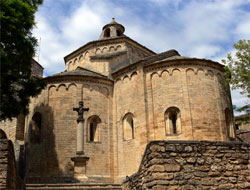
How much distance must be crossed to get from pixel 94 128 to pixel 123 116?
6.89ft

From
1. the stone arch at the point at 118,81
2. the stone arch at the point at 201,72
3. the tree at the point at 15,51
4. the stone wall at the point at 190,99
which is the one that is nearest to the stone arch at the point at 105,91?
the stone arch at the point at 118,81

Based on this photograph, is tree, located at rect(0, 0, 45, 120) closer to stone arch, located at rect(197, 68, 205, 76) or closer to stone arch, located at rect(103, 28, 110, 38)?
stone arch, located at rect(197, 68, 205, 76)

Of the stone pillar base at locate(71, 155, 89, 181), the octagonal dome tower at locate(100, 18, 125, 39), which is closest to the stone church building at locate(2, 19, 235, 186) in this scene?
the stone pillar base at locate(71, 155, 89, 181)

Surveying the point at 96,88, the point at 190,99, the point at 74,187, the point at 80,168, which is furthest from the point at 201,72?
the point at 74,187

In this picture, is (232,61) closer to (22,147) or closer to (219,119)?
(219,119)

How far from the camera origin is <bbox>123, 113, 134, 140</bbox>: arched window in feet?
59.0

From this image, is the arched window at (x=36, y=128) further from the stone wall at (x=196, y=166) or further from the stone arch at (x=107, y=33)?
the stone wall at (x=196, y=166)

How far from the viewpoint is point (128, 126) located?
18.2 metres

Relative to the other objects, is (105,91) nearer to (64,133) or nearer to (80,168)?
(64,133)

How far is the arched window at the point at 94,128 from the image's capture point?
18.3 meters

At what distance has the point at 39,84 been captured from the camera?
1388cm

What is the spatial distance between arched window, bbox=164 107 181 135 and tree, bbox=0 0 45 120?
7.74 metres

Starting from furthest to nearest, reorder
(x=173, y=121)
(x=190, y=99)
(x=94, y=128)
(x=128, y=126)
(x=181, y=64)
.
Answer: (x=94, y=128) → (x=128, y=126) → (x=181, y=64) → (x=173, y=121) → (x=190, y=99)

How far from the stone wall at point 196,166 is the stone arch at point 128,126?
1164cm
